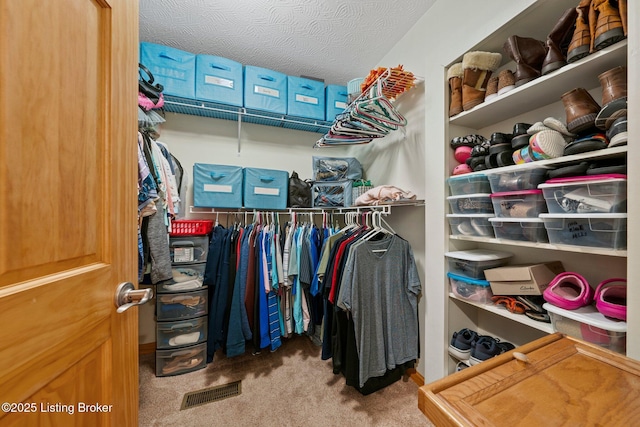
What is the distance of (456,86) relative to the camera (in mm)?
1251

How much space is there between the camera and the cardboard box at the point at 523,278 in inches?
38.0

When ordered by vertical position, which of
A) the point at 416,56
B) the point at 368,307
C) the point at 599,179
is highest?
the point at 416,56

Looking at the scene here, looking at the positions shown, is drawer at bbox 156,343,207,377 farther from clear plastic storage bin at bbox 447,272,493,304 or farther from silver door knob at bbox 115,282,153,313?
clear plastic storage bin at bbox 447,272,493,304

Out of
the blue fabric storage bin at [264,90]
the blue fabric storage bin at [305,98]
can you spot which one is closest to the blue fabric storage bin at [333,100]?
the blue fabric storage bin at [305,98]

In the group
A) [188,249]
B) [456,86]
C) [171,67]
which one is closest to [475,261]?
[456,86]

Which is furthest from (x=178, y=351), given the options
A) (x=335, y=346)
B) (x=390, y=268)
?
(x=390, y=268)

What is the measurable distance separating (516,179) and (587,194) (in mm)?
226

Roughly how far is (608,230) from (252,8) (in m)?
2.15

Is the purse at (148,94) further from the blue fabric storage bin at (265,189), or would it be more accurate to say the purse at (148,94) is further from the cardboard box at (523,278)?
the cardboard box at (523,278)

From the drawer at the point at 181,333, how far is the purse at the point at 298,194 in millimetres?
1199

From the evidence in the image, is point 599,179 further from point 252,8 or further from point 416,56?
point 252,8

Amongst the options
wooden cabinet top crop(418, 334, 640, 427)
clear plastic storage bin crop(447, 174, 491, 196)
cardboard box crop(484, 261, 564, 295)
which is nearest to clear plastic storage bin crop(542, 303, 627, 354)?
cardboard box crop(484, 261, 564, 295)

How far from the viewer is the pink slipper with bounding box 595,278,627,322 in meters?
0.72

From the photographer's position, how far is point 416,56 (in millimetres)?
1748
